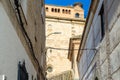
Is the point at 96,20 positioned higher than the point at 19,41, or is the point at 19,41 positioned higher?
the point at 19,41

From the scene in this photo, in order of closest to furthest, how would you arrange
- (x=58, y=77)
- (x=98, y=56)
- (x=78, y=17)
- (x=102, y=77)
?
(x=102, y=77) < (x=98, y=56) < (x=58, y=77) < (x=78, y=17)

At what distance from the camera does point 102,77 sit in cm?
1055

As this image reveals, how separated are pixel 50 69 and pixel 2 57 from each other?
37.6m

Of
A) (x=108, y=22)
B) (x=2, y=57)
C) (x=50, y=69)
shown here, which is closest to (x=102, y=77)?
(x=108, y=22)

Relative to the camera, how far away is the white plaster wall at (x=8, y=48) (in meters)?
6.30

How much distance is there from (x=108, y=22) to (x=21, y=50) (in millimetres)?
2618

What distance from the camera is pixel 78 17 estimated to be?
51.0 meters

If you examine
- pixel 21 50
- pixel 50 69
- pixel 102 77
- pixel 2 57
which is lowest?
pixel 50 69

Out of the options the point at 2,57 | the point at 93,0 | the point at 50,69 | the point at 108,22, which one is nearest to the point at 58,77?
the point at 50,69

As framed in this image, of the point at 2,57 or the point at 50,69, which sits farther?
the point at 50,69

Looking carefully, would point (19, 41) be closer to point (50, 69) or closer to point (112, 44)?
point (112, 44)

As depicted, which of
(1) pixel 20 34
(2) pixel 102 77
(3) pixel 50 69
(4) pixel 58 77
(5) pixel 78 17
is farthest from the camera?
(5) pixel 78 17

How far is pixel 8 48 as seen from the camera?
6871 mm

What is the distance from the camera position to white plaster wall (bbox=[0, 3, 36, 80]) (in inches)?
248
